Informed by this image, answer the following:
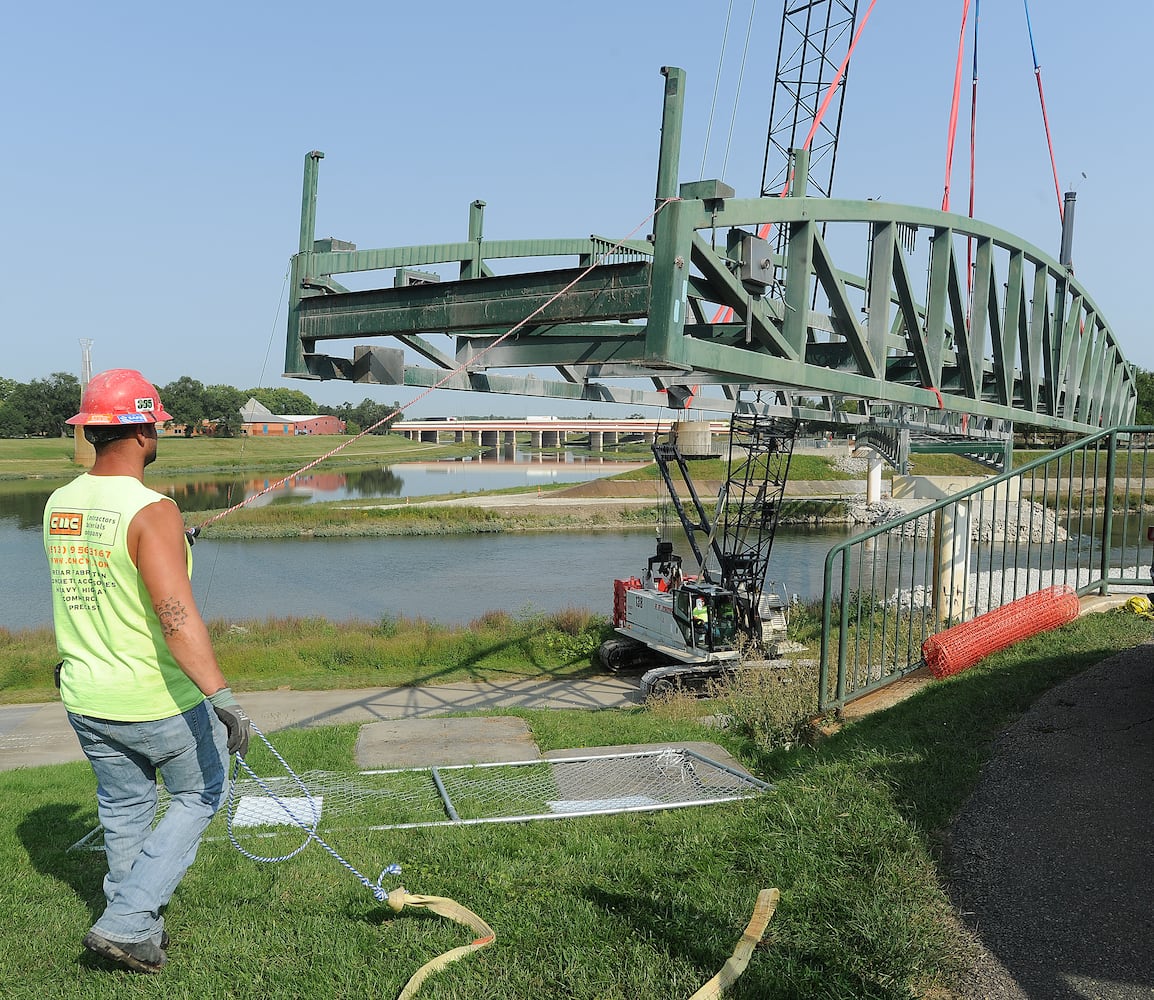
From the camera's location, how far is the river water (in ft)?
88.7

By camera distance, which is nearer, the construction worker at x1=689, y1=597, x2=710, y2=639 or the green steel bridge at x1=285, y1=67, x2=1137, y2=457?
the green steel bridge at x1=285, y1=67, x2=1137, y2=457

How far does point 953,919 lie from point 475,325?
4.25 m

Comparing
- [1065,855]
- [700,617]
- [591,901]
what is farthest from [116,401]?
[700,617]

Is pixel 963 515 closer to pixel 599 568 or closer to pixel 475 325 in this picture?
pixel 475 325

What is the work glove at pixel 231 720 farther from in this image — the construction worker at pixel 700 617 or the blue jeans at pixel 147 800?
the construction worker at pixel 700 617

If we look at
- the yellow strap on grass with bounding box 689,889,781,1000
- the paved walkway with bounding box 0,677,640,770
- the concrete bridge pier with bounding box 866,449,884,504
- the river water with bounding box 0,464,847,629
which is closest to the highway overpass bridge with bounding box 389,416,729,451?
the concrete bridge pier with bounding box 866,449,884,504

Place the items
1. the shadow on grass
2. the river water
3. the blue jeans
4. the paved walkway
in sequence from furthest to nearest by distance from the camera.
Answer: the river water, the paved walkway, the shadow on grass, the blue jeans

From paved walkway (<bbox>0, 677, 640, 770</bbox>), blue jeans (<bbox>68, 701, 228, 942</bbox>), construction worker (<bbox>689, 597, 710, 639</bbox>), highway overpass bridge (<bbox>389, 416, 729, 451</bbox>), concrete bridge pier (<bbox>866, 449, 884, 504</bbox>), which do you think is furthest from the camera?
highway overpass bridge (<bbox>389, 416, 729, 451</bbox>)

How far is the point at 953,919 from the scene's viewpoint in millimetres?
3512

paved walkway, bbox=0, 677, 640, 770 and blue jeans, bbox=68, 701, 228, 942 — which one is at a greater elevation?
blue jeans, bbox=68, 701, 228, 942

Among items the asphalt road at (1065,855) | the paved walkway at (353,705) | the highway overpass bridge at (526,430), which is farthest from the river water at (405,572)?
the highway overpass bridge at (526,430)

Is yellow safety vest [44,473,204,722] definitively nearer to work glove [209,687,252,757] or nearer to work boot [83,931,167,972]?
work glove [209,687,252,757]

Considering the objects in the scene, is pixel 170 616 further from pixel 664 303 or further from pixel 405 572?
pixel 405 572

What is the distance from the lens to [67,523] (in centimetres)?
331
